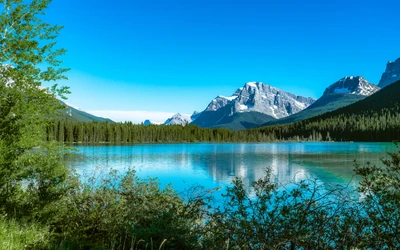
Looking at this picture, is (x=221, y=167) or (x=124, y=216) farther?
(x=221, y=167)

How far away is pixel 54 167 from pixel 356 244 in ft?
32.6

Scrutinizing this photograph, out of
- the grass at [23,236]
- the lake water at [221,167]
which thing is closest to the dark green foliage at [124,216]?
the grass at [23,236]

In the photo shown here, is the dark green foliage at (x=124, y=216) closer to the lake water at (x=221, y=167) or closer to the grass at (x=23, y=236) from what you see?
the grass at (x=23, y=236)

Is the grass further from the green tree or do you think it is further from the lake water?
the lake water

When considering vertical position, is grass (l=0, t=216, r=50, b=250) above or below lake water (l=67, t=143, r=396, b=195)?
above

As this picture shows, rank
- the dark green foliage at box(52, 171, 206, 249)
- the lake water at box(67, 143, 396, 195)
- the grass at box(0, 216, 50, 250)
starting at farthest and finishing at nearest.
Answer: the lake water at box(67, 143, 396, 195) → the dark green foliage at box(52, 171, 206, 249) → the grass at box(0, 216, 50, 250)

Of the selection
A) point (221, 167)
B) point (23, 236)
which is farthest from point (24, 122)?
point (221, 167)

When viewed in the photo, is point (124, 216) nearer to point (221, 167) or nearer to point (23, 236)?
point (23, 236)

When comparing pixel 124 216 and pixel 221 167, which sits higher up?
pixel 124 216

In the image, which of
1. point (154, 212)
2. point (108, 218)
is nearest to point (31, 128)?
point (108, 218)

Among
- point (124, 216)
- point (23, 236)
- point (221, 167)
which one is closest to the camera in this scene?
point (23, 236)

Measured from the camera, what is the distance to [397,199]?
20.5 ft

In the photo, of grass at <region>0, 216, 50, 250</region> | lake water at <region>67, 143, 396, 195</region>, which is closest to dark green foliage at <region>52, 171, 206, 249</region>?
grass at <region>0, 216, 50, 250</region>

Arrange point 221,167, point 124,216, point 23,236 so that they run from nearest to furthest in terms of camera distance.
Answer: point 23,236
point 124,216
point 221,167
